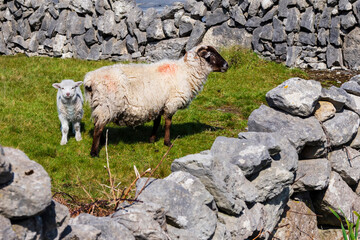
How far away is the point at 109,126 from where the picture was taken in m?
8.49

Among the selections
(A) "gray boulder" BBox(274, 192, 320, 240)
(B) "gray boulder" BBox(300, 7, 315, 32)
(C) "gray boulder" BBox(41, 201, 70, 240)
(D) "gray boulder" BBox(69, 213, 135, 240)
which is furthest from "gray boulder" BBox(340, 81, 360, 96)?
(B) "gray boulder" BBox(300, 7, 315, 32)

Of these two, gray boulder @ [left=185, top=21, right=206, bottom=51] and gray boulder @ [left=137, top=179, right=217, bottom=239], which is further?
gray boulder @ [left=185, top=21, right=206, bottom=51]

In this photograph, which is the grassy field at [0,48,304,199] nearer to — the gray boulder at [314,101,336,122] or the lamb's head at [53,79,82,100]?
the lamb's head at [53,79,82,100]

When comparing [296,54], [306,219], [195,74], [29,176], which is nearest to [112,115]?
[195,74]

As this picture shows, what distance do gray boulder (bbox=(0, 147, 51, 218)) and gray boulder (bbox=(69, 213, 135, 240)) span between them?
0.61 meters

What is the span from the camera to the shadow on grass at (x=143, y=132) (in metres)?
7.82

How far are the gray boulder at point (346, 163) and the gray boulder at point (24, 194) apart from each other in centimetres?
484

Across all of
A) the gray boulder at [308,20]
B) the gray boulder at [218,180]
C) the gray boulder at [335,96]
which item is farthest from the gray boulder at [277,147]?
the gray boulder at [308,20]

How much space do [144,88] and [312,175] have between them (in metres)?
3.14

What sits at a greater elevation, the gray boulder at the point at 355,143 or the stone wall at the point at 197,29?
the gray boulder at the point at 355,143

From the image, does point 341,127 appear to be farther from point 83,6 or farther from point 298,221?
point 83,6

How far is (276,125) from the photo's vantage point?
5777 millimetres

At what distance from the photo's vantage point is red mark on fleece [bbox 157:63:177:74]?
767 centimetres

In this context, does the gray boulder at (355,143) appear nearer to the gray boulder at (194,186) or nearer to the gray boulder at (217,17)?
the gray boulder at (194,186)
